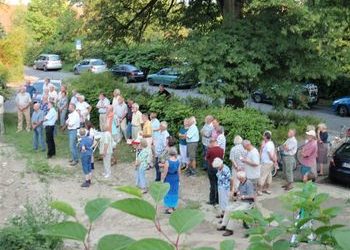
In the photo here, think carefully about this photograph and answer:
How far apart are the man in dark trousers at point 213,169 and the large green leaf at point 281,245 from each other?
959cm

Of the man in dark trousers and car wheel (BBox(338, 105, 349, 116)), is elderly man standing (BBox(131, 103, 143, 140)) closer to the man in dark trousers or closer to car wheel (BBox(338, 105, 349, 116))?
the man in dark trousers

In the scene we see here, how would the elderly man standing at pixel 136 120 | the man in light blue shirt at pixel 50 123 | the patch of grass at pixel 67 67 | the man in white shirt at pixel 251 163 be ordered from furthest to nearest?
1. the patch of grass at pixel 67 67
2. the elderly man standing at pixel 136 120
3. the man in light blue shirt at pixel 50 123
4. the man in white shirt at pixel 251 163

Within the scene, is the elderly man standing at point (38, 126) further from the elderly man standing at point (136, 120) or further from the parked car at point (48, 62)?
the parked car at point (48, 62)

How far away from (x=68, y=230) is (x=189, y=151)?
12.7 meters

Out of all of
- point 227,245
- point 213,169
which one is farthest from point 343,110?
point 227,245

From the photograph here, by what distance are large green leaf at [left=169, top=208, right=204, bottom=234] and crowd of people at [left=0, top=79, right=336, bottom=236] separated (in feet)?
26.7

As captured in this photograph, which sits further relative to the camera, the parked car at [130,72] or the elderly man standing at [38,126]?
the parked car at [130,72]

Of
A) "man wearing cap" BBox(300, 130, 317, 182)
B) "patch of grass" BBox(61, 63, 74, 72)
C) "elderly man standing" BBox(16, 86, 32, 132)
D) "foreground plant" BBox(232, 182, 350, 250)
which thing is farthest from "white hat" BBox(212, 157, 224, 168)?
"patch of grass" BBox(61, 63, 74, 72)

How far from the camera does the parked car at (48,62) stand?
166 feet

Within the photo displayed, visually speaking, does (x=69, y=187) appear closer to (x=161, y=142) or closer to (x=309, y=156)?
(x=161, y=142)

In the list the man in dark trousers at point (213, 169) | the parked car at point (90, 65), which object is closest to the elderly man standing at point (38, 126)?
the man in dark trousers at point (213, 169)

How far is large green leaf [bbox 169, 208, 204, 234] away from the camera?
1694 millimetres

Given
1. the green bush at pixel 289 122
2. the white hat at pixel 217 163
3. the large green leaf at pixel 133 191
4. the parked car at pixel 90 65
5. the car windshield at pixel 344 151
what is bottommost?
the car windshield at pixel 344 151

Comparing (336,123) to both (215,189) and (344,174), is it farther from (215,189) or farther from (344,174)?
(215,189)
